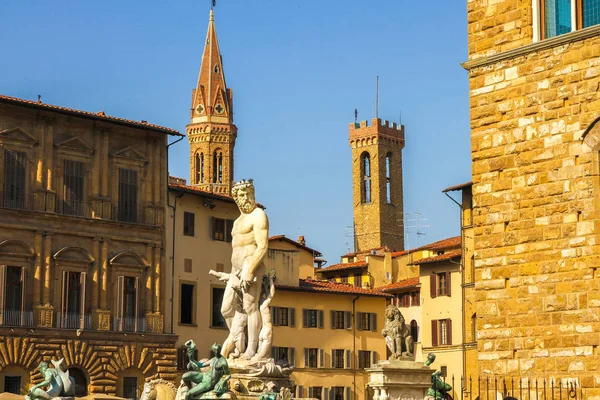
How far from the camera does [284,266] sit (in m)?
57.8

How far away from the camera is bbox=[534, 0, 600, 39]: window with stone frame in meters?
17.3

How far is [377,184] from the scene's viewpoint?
403 ft

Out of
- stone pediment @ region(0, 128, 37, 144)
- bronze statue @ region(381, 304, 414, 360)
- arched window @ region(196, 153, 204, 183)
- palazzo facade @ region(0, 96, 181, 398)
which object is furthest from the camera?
arched window @ region(196, 153, 204, 183)

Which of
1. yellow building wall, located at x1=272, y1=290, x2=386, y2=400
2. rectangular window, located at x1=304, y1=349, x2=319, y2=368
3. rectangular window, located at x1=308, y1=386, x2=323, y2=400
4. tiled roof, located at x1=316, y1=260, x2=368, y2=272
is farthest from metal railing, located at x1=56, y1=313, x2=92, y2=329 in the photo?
tiled roof, located at x1=316, y1=260, x2=368, y2=272

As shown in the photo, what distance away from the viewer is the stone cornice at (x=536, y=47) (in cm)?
1691

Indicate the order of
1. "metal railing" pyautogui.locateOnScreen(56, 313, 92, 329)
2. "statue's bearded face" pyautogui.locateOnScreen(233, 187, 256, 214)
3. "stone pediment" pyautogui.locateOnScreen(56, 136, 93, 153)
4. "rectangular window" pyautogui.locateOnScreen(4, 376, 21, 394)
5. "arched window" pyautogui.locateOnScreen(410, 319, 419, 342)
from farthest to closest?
"arched window" pyautogui.locateOnScreen(410, 319, 419, 342)
"stone pediment" pyautogui.locateOnScreen(56, 136, 93, 153)
"metal railing" pyautogui.locateOnScreen(56, 313, 92, 329)
"rectangular window" pyautogui.locateOnScreen(4, 376, 21, 394)
"statue's bearded face" pyautogui.locateOnScreen(233, 187, 256, 214)

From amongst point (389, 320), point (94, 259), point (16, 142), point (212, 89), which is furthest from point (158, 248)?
point (212, 89)

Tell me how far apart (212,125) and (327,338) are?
48.8m

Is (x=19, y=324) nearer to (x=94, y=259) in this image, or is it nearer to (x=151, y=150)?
(x=94, y=259)

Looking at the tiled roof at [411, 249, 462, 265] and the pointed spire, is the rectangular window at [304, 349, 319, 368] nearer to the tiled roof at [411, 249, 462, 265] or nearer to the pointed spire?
the tiled roof at [411, 249, 462, 265]

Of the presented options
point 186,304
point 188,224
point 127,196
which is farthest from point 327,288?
point 127,196

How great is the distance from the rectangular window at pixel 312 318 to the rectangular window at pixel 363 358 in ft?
9.24

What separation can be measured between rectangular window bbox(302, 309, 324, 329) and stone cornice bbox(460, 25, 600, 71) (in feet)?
133

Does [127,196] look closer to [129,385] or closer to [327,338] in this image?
[129,385]
